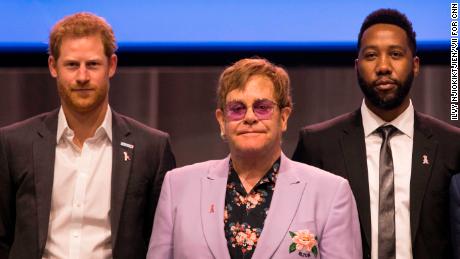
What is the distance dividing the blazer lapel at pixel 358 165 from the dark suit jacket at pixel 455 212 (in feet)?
0.99

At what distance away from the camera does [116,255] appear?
9.59 feet

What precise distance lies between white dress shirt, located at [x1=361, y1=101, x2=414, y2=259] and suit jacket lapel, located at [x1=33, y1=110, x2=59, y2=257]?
1.20m

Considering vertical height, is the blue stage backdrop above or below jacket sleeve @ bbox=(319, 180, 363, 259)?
above

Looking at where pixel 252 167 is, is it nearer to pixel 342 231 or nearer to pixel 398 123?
pixel 342 231

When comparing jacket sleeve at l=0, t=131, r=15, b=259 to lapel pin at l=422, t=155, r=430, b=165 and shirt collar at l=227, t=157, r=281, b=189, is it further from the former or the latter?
lapel pin at l=422, t=155, r=430, b=165

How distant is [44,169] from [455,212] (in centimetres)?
151

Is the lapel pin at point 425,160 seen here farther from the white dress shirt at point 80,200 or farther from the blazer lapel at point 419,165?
the white dress shirt at point 80,200

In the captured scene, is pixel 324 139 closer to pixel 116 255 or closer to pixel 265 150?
pixel 265 150

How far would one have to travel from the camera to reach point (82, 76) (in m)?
2.93

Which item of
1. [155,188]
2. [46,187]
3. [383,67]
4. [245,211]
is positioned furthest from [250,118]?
[46,187]

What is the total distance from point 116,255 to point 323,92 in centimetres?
184

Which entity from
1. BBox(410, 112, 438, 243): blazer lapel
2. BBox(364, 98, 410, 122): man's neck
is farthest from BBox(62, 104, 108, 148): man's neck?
BBox(410, 112, 438, 243): blazer lapel

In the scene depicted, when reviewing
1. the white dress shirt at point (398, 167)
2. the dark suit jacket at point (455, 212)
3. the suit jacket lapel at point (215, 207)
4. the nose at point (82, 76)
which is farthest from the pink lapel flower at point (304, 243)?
the nose at point (82, 76)

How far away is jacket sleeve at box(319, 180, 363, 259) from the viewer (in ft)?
8.46
